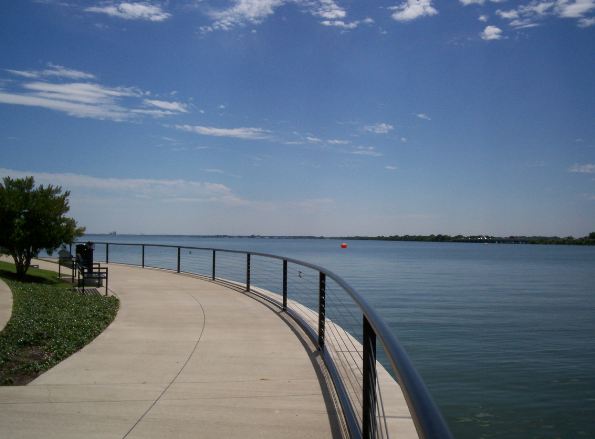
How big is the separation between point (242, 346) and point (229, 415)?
238 cm

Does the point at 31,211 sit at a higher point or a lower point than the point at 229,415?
higher

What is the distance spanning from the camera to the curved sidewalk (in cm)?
383

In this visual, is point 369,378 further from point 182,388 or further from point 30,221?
point 30,221

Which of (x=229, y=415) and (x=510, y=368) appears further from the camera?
(x=510, y=368)

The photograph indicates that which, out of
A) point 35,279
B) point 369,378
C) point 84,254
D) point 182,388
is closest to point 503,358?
point 182,388

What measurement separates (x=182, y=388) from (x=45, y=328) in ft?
10.7

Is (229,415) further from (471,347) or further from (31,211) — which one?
(31,211)

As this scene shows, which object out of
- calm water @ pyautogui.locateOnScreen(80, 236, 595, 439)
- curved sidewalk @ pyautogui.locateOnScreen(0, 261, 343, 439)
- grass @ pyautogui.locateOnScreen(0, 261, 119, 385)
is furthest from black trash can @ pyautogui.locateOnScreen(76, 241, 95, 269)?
calm water @ pyautogui.locateOnScreen(80, 236, 595, 439)

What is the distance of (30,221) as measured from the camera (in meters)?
14.4

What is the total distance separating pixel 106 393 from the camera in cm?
455

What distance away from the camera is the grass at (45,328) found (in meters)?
5.29

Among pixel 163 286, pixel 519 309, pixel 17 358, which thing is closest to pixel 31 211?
pixel 163 286

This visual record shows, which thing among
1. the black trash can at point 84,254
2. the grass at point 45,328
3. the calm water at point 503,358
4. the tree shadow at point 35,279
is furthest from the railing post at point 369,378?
the tree shadow at point 35,279

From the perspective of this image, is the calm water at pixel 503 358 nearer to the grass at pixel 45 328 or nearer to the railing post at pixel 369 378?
the railing post at pixel 369 378
